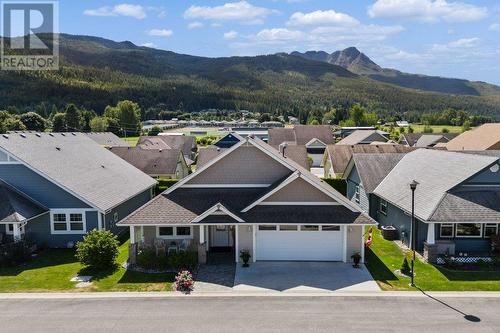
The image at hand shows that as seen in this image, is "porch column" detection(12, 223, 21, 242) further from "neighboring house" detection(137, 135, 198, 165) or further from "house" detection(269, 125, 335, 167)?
"house" detection(269, 125, 335, 167)

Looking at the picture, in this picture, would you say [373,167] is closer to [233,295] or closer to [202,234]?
[202,234]

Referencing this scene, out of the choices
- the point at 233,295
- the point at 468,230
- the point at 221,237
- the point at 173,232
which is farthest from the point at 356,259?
the point at 173,232

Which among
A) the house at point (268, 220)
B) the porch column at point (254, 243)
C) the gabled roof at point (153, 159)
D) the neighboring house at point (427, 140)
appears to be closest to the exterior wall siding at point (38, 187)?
the house at point (268, 220)

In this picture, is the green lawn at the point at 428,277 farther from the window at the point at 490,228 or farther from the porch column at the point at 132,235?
the porch column at the point at 132,235

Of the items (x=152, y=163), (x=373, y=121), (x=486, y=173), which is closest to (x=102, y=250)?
(x=486, y=173)

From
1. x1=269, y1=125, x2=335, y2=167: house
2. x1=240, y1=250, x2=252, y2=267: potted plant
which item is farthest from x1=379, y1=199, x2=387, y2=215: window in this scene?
x1=269, y1=125, x2=335, y2=167: house

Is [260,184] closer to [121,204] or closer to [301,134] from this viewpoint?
[121,204]
